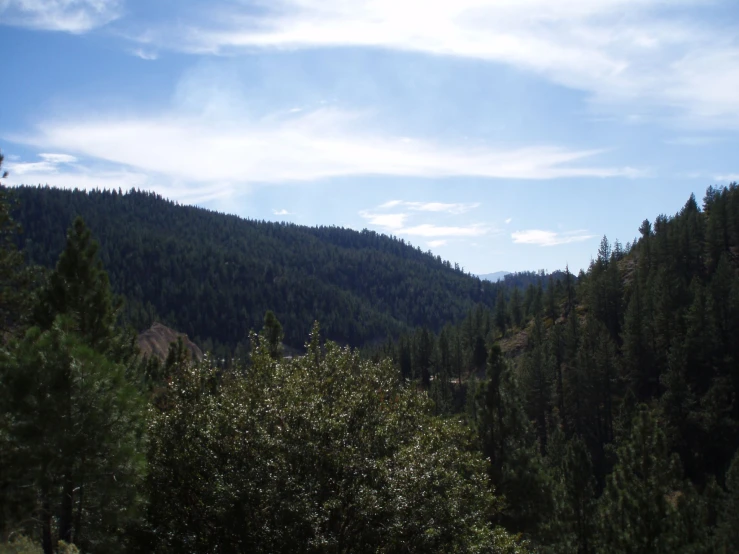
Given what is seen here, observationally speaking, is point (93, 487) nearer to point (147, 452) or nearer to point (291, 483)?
point (147, 452)

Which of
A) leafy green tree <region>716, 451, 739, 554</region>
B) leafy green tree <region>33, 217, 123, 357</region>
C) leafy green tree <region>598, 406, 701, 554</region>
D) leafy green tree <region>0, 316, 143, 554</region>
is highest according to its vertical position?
leafy green tree <region>33, 217, 123, 357</region>

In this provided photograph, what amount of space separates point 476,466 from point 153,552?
7910 mm

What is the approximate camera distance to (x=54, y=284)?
63.0 ft

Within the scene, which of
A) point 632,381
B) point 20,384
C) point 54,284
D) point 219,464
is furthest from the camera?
point 632,381

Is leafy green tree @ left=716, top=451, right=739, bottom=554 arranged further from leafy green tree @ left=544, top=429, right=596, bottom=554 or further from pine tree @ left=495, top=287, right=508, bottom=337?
pine tree @ left=495, top=287, right=508, bottom=337

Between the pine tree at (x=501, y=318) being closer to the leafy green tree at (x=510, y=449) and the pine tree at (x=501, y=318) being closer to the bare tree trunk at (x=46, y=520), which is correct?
the leafy green tree at (x=510, y=449)

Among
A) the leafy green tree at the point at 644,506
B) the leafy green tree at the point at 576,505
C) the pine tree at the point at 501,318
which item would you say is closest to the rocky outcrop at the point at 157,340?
the pine tree at the point at 501,318

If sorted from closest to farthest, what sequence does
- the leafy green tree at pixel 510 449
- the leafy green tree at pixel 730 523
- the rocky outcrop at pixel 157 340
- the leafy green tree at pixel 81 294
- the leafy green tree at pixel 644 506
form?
1. the leafy green tree at pixel 81 294
2. the leafy green tree at pixel 644 506
3. the leafy green tree at pixel 510 449
4. the leafy green tree at pixel 730 523
5. the rocky outcrop at pixel 157 340

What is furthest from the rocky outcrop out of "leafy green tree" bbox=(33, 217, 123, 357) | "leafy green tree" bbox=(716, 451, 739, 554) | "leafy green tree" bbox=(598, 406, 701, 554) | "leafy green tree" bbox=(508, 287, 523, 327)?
"leafy green tree" bbox=(598, 406, 701, 554)

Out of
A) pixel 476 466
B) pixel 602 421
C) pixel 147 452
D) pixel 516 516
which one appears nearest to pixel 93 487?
pixel 147 452

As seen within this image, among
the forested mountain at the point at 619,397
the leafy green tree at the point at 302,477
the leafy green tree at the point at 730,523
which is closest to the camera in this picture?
the leafy green tree at the point at 302,477

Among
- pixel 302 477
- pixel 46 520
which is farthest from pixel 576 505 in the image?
pixel 46 520

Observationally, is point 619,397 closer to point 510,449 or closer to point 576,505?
point 576,505

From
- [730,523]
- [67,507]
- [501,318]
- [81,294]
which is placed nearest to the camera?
[67,507]
